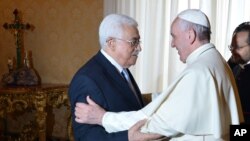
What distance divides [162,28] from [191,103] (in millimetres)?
1931

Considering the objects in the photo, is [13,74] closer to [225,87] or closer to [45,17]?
[45,17]

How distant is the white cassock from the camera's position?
4.63 feet

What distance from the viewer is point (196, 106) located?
55.4 inches

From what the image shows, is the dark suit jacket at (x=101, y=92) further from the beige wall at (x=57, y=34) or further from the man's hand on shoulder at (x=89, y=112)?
the beige wall at (x=57, y=34)

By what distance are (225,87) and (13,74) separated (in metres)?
2.70

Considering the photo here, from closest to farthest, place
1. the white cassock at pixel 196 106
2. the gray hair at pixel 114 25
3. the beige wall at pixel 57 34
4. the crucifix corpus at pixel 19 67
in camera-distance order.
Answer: the white cassock at pixel 196 106 → the gray hair at pixel 114 25 → the crucifix corpus at pixel 19 67 → the beige wall at pixel 57 34

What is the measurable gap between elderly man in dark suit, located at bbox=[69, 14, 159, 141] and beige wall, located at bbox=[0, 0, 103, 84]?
1.91 meters

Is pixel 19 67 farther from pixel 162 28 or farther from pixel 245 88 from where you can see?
pixel 245 88

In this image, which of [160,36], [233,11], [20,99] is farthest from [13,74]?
[233,11]

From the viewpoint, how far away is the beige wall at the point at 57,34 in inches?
148

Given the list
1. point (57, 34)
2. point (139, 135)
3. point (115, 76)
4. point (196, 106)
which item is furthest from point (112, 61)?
point (57, 34)

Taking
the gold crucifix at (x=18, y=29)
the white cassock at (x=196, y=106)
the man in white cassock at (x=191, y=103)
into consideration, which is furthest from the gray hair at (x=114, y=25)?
the gold crucifix at (x=18, y=29)

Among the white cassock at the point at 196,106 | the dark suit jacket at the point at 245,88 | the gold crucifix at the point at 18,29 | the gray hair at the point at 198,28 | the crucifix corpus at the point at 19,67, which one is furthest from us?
the gold crucifix at the point at 18,29

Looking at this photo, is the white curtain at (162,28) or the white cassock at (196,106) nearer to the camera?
the white cassock at (196,106)
